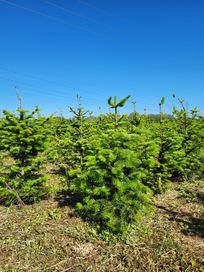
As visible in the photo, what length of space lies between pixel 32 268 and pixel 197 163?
24.7 feet

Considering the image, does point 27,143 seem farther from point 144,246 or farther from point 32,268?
point 144,246

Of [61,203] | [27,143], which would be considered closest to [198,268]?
[61,203]

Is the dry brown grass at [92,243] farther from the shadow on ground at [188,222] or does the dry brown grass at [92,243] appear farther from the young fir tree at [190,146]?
the young fir tree at [190,146]

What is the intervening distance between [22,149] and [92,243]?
11.2 ft

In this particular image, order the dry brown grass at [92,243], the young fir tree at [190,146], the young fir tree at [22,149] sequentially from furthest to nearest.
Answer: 1. the young fir tree at [190,146]
2. the young fir tree at [22,149]
3. the dry brown grass at [92,243]

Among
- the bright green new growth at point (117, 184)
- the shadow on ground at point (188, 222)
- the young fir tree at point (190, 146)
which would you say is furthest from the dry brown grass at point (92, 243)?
the young fir tree at point (190, 146)

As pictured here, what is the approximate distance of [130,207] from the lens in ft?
17.5

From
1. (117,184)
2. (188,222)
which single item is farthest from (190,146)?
(117,184)

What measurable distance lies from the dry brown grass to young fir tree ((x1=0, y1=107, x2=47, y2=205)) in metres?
0.61

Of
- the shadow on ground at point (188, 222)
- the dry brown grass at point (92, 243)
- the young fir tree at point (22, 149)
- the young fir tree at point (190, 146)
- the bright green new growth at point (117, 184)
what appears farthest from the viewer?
the young fir tree at point (190, 146)

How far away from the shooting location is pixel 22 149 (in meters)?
6.64

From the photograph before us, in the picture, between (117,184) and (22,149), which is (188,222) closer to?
(117,184)

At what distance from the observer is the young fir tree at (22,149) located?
6.51 metres

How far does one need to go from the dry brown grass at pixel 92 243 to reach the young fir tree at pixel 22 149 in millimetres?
614
